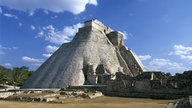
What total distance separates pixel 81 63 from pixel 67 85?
5724 mm

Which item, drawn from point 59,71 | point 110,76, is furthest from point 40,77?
point 110,76

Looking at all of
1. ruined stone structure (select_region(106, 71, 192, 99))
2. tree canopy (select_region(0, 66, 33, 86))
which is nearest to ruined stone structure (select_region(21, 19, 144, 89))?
ruined stone structure (select_region(106, 71, 192, 99))

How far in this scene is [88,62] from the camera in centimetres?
4266

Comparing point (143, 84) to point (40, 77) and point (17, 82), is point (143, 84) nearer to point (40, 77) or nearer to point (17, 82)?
point (40, 77)

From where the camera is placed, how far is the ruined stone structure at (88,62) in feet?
130

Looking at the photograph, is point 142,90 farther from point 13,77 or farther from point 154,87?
point 13,77

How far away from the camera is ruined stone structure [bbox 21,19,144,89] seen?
130 feet

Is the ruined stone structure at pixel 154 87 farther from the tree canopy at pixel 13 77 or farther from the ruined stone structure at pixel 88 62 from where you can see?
the tree canopy at pixel 13 77

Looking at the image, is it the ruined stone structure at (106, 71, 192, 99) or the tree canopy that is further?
the tree canopy

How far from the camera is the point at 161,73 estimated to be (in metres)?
35.5

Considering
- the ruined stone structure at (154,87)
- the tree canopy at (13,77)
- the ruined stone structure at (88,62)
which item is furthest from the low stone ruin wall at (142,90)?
the tree canopy at (13,77)

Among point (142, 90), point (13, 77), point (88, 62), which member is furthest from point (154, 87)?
point (13, 77)

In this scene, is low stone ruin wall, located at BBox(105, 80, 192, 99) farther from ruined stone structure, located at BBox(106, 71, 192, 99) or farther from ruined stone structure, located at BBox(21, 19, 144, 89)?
ruined stone structure, located at BBox(21, 19, 144, 89)

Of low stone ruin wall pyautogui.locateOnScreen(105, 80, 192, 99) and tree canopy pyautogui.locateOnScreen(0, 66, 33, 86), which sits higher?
tree canopy pyautogui.locateOnScreen(0, 66, 33, 86)
